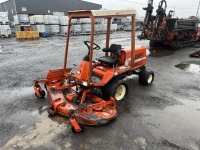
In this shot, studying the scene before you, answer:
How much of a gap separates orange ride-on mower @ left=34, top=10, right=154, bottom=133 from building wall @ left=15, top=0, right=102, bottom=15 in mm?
29230

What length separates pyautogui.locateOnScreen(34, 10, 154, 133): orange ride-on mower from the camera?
152 inches

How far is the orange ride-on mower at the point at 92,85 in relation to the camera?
3865 millimetres

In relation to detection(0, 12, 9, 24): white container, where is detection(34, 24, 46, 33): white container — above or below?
below

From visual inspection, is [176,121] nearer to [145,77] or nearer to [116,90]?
[116,90]

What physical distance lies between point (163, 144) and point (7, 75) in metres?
6.42

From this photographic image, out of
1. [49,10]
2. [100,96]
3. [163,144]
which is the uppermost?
[49,10]

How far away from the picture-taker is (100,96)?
5.01 metres

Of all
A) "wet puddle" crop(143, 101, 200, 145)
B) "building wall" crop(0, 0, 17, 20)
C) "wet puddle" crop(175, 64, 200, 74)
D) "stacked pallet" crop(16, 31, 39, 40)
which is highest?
"building wall" crop(0, 0, 17, 20)

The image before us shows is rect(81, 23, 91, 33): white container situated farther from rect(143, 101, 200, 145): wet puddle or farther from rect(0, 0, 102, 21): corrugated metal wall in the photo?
rect(143, 101, 200, 145): wet puddle

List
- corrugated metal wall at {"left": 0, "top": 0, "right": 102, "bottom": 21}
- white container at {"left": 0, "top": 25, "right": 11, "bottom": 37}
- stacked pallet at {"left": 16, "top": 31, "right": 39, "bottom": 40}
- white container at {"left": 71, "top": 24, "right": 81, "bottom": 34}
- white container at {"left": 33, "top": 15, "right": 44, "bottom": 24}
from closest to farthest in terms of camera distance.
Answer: stacked pallet at {"left": 16, "top": 31, "right": 39, "bottom": 40} → white container at {"left": 0, "top": 25, "right": 11, "bottom": 37} → white container at {"left": 33, "top": 15, "right": 44, "bottom": 24} → white container at {"left": 71, "top": 24, "right": 81, "bottom": 34} → corrugated metal wall at {"left": 0, "top": 0, "right": 102, "bottom": 21}

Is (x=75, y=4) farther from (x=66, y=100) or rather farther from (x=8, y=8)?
(x=66, y=100)

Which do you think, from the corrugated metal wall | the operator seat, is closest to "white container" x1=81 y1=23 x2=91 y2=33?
the corrugated metal wall

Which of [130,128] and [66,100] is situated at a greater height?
[66,100]

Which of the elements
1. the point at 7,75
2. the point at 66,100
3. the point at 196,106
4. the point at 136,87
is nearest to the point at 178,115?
the point at 196,106
